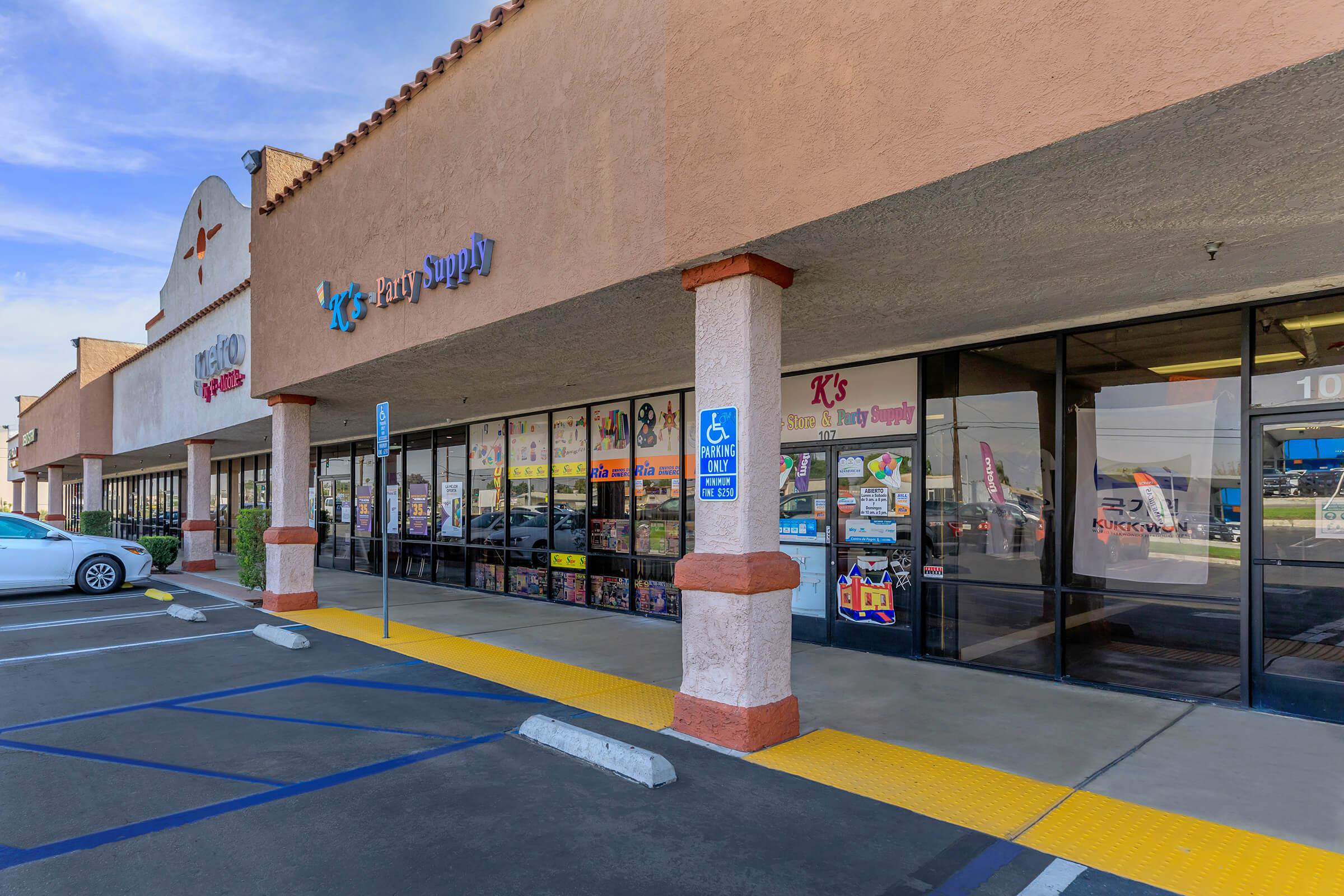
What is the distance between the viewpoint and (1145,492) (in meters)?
7.31

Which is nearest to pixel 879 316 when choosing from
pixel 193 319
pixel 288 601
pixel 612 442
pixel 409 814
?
pixel 409 814

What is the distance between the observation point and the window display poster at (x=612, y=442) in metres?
11.8

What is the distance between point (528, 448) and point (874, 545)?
6910mm

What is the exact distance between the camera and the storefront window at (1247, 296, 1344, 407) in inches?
240

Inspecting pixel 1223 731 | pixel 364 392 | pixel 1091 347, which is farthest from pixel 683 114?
pixel 364 392

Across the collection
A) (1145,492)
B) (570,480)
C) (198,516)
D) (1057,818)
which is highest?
(570,480)

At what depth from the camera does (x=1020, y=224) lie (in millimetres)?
4789

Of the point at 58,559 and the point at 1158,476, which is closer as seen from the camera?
the point at 1158,476

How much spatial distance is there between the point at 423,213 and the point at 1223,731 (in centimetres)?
864

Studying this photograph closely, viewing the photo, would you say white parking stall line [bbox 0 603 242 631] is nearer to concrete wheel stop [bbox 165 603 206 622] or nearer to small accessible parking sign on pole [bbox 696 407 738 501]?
concrete wheel stop [bbox 165 603 206 622]

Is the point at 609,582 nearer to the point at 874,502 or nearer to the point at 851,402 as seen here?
the point at 874,502

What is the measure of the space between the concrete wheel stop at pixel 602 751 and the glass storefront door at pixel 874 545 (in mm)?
4088

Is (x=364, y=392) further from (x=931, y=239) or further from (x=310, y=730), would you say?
(x=931, y=239)

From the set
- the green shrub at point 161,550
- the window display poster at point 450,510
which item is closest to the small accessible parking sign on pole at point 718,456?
the window display poster at point 450,510
